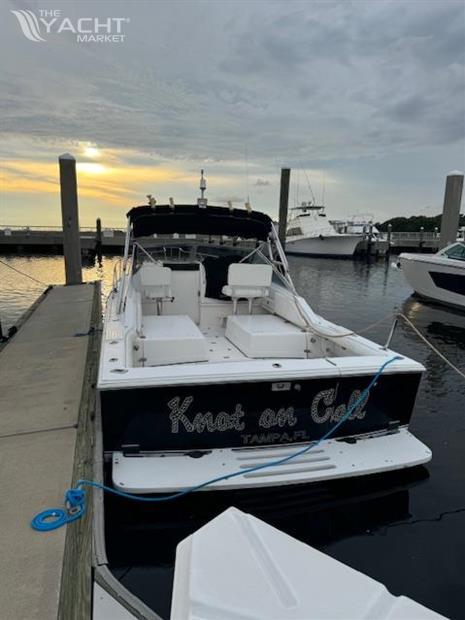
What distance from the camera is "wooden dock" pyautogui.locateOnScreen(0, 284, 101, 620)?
230 cm

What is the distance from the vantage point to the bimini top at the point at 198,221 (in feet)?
20.4

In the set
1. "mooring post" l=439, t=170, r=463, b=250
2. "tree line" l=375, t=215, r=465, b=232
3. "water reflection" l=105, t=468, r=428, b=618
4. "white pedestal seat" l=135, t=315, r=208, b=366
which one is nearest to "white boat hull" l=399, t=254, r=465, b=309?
"mooring post" l=439, t=170, r=463, b=250

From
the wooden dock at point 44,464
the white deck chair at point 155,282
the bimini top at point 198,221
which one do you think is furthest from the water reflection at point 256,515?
the bimini top at point 198,221

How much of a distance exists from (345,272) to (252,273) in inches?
876

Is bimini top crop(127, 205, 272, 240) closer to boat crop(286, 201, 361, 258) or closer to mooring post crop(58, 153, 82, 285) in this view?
mooring post crop(58, 153, 82, 285)

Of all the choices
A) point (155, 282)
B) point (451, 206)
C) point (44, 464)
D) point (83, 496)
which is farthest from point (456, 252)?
point (83, 496)

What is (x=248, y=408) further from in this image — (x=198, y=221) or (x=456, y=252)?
(x=456, y=252)

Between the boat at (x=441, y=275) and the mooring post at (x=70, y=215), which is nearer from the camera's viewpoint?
the mooring post at (x=70, y=215)

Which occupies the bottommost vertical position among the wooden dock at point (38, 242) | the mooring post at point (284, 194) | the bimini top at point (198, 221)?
the wooden dock at point (38, 242)

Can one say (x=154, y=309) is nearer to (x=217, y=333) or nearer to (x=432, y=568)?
(x=217, y=333)

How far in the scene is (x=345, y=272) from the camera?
27.2 metres

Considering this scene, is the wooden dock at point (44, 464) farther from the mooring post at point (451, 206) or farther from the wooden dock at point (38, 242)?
the wooden dock at point (38, 242)

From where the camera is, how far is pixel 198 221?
6488mm

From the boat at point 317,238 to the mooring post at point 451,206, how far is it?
683 inches
